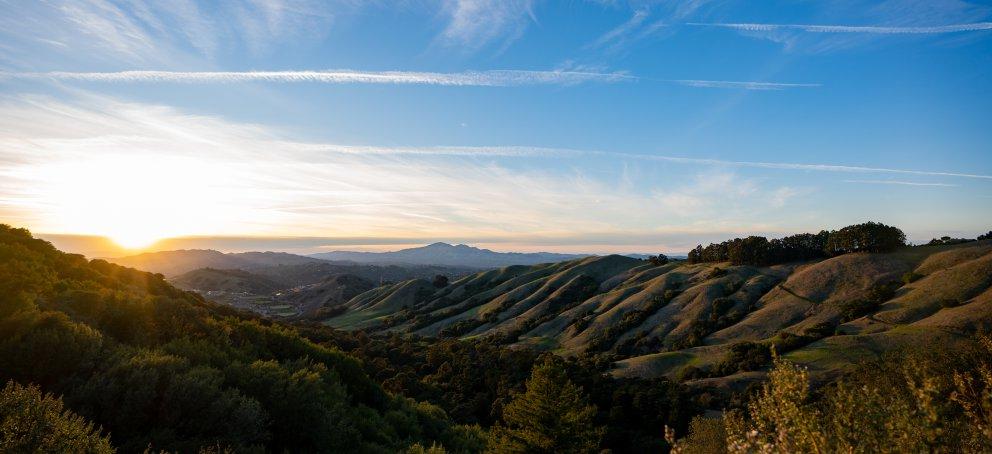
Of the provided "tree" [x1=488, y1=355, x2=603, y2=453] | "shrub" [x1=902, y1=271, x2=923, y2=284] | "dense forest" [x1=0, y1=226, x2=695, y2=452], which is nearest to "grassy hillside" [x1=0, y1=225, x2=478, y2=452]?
"dense forest" [x1=0, y1=226, x2=695, y2=452]

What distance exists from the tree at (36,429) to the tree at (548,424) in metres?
15.6

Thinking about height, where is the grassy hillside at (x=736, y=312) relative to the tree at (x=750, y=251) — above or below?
below

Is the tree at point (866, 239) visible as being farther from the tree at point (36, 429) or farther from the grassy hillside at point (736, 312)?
the tree at point (36, 429)

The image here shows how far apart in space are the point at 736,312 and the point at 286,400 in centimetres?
5956

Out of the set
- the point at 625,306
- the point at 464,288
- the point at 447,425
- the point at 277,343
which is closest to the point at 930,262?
the point at 625,306

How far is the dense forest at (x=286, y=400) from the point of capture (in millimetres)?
7684

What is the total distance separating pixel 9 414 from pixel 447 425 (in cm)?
1843

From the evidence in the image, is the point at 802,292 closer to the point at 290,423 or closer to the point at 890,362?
the point at 890,362

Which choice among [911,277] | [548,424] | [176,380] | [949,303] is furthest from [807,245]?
[176,380]

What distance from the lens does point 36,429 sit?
7652 mm

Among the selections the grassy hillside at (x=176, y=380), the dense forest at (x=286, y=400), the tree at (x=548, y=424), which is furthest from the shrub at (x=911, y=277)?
the grassy hillside at (x=176, y=380)

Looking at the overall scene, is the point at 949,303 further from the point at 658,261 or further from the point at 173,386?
the point at 173,386

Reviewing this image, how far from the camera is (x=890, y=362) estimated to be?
88.5 ft

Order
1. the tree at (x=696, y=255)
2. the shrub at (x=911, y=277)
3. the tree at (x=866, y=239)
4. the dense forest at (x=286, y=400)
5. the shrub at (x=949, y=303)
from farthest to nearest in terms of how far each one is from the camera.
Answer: the tree at (x=696, y=255), the tree at (x=866, y=239), the shrub at (x=911, y=277), the shrub at (x=949, y=303), the dense forest at (x=286, y=400)
